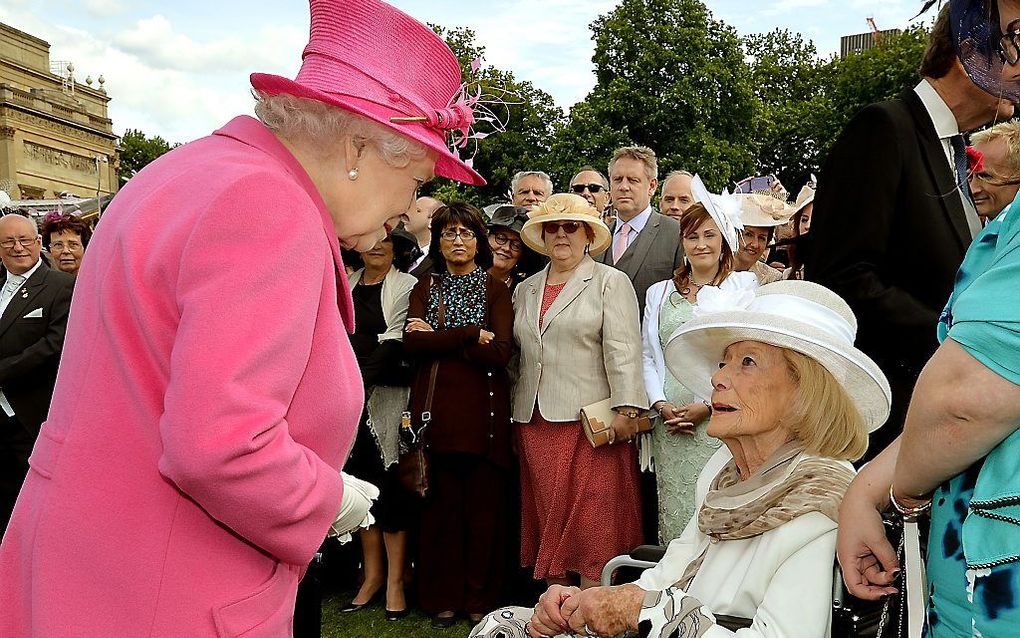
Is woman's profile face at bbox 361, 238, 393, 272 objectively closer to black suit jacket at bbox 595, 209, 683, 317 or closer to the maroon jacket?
the maroon jacket

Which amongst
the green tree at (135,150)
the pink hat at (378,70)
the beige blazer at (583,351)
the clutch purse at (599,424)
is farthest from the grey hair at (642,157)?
the green tree at (135,150)

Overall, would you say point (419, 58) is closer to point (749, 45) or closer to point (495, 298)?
point (495, 298)

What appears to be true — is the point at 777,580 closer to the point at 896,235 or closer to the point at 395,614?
the point at 896,235

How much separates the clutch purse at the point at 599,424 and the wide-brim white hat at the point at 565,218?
1.19 meters

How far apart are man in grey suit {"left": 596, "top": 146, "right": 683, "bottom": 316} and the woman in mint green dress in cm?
50

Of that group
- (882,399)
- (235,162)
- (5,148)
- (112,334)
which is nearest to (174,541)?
(112,334)

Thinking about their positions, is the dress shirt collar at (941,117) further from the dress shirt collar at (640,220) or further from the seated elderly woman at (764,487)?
the dress shirt collar at (640,220)

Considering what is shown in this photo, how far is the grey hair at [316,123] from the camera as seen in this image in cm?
185

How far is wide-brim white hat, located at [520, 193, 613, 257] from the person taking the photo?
5582 millimetres

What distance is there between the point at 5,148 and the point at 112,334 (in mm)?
47279

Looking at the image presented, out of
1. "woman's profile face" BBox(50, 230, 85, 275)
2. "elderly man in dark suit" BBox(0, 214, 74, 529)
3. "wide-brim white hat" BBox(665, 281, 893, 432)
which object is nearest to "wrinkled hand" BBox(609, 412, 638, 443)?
"wide-brim white hat" BBox(665, 281, 893, 432)

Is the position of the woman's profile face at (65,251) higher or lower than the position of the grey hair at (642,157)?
lower

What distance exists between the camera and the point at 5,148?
4172 centimetres

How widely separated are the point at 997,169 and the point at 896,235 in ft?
3.22
